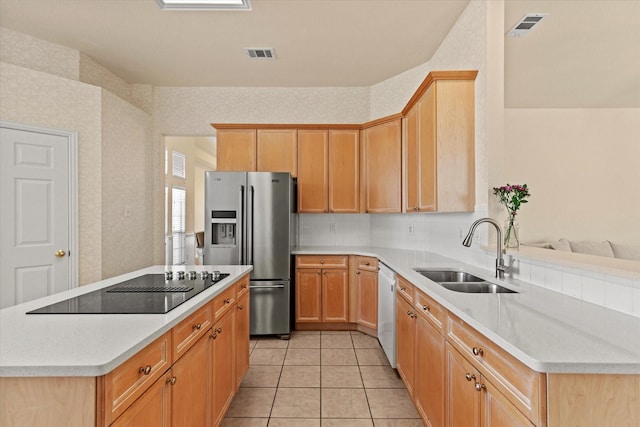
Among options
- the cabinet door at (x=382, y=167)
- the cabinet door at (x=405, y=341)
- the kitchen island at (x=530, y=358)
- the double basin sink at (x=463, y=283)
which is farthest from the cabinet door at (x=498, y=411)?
the cabinet door at (x=382, y=167)

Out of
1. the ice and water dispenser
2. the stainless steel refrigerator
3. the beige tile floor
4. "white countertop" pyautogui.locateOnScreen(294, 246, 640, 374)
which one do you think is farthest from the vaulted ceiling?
the beige tile floor

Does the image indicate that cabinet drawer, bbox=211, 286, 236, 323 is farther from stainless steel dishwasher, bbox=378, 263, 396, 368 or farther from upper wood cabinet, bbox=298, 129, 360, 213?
upper wood cabinet, bbox=298, 129, 360, 213

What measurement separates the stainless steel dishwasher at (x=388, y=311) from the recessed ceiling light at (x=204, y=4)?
2481 mm

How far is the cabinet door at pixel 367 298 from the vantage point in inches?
142

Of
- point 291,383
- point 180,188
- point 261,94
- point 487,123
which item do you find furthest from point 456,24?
point 180,188

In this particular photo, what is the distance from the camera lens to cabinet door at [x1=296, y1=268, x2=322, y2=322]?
151 inches

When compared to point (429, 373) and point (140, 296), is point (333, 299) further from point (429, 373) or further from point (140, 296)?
point (140, 296)

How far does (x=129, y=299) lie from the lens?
5.16 feet

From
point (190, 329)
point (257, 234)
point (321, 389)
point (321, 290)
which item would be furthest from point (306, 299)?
point (190, 329)

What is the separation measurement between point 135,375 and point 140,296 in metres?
0.65

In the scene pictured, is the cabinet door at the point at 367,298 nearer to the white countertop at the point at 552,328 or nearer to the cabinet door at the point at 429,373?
the cabinet door at the point at 429,373

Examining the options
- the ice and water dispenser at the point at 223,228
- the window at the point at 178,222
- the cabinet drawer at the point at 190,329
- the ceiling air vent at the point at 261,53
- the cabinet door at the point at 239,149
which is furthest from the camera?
the window at the point at 178,222

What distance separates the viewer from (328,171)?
4.15m

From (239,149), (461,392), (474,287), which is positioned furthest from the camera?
(239,149)
